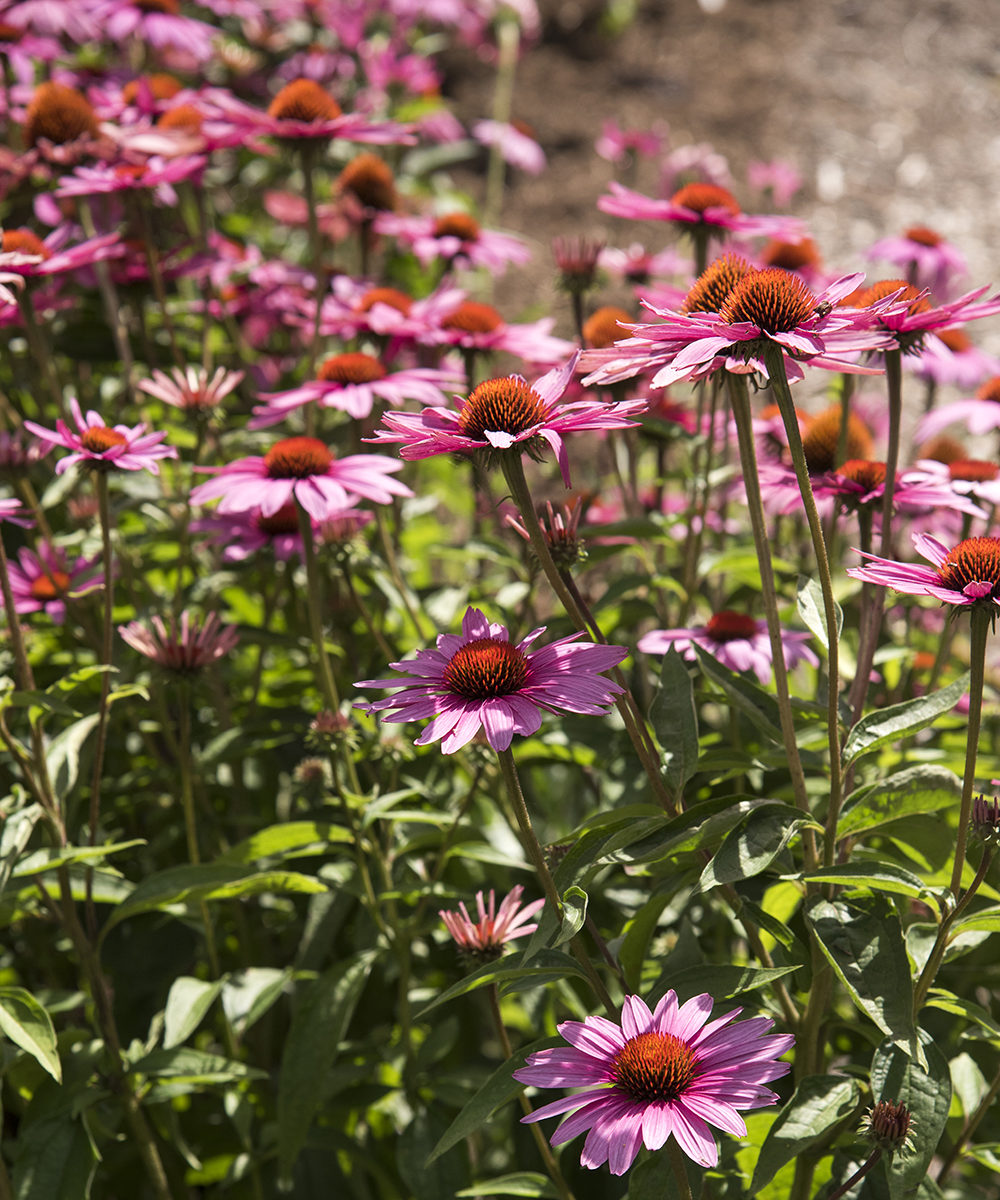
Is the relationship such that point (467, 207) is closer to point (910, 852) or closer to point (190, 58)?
point (190, 58)

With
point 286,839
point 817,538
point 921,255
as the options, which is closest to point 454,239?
point 921,255

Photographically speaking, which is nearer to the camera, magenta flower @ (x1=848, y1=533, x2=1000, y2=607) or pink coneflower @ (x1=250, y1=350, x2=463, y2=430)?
magenta flower @ (x1=848, y1=533, x2=1000, y2=607)

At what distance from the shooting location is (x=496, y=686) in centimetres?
101

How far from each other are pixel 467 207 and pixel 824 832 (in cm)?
292

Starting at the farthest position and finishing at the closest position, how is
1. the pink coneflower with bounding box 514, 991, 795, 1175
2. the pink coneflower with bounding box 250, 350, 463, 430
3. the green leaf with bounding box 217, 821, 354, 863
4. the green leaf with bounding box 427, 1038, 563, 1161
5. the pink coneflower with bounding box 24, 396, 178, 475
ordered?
the pink coneflower with bounding box 250, 350, 463, 430
the green leaf with bounding box 217, 821, 354, 863
the pink coneflower with bounding box 24, 396, 178, 475
the green leaf with bounding box 427, 1038, 563, 1161
the pink coneflower with bounding box 514, 991, 795, 1175

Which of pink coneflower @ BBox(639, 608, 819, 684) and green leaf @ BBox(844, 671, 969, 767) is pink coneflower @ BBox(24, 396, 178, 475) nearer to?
pink coneflower @ BBox(639, 608, 819, 684)

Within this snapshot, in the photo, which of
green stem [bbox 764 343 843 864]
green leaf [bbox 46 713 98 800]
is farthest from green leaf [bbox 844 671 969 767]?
green leaf [bbox 46 713 98 800]

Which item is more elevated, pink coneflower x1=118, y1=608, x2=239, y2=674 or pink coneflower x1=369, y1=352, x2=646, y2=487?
pink coneflower x1=369, y1=352, x2=646, y2=487

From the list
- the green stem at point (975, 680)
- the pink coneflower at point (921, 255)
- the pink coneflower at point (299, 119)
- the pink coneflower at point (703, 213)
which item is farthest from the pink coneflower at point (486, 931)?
the pink coneflower at point (921, 255)

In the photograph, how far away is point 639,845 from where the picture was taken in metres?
1.10

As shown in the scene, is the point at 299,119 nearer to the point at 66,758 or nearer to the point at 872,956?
the point at 66,758

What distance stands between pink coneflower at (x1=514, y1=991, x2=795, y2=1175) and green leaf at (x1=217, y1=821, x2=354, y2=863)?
581 mm

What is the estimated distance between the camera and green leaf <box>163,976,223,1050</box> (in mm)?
1469

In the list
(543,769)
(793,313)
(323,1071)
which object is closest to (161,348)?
(543,769)
